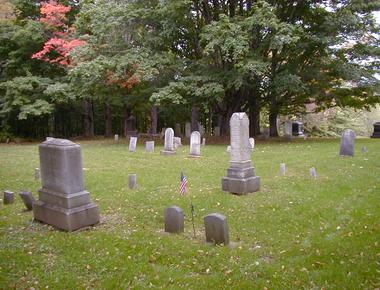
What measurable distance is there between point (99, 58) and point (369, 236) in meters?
16.5

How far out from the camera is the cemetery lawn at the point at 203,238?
504 centimetres

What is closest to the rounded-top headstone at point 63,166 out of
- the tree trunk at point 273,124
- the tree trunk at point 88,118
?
the tree trunk at point 273,124

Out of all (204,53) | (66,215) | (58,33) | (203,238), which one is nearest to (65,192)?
(66,215)

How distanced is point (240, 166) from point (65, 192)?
4603 millimetres

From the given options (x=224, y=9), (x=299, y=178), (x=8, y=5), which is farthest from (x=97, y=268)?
(x=8, y=5)

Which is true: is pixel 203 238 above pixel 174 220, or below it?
below

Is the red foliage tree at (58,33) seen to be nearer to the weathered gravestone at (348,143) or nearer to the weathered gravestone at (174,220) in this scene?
the weathered gravestone at (348,143)

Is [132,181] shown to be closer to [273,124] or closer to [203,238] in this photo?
[203,238]

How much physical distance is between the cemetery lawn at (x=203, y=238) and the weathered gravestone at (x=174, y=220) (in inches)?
7.0

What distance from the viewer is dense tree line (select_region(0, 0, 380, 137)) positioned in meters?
18.9

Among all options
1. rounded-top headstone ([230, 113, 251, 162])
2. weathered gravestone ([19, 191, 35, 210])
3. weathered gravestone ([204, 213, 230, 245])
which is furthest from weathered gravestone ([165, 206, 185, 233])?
rounded-top headstone ([230, 113, 251, 162])

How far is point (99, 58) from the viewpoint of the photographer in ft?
64.7

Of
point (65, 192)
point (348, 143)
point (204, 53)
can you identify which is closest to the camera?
point (65, 192)

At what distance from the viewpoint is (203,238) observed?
22.1 feet
